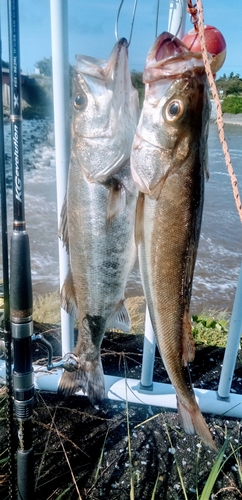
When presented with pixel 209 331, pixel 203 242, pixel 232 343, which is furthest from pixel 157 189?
pixel 203 242

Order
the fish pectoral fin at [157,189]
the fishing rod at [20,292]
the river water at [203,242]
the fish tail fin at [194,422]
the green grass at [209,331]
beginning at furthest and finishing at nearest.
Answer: the river water at [203,242], the green grass at [209,331], the fish tail fin at [194,422], the fishing rod at [20,292], the fish pectoral fin at [157,189]

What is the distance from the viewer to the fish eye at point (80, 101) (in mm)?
1297

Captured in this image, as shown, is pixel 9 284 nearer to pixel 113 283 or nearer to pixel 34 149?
pixel 113 283

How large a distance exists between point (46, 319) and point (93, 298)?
2.31 m

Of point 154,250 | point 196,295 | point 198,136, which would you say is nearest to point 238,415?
point 154,250

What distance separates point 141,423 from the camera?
246 centimetres

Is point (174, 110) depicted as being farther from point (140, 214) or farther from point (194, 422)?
point (194, 422)

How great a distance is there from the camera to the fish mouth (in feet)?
3.61

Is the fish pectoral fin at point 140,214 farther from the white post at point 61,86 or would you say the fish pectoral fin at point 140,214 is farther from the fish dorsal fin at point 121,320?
the white post at point 61,86

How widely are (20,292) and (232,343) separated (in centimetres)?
125

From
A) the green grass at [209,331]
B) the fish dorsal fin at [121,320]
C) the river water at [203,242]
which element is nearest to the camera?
the fish dorsal fin at [121,320]

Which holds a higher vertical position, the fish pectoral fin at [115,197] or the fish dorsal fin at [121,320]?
the fish pectoral fin at [115,197]

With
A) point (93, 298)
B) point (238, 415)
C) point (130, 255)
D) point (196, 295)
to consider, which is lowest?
point (196, 295)

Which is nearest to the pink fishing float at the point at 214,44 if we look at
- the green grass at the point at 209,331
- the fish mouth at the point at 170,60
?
the fish mouth at the point at 170,60
